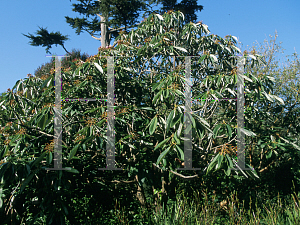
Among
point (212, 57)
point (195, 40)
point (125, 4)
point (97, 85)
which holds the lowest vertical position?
point (97, 85)

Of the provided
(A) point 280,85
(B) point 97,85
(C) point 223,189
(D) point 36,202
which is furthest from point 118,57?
Result: (A) point 280,85

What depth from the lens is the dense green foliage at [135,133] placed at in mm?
2459

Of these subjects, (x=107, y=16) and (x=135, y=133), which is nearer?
(x=135, y=133)

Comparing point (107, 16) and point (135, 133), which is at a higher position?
point (107, 16)

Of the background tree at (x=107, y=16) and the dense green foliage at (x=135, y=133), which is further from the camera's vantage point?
the background tree at (x=107, y=16)

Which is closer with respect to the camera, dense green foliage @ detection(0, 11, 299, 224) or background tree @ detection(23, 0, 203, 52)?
dense green foliage @ detection(0, 11, 299, 224)

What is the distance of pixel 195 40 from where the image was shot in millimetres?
4008

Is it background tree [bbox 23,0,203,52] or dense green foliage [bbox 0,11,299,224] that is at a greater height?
background tree [bbox 23,0,203,52]

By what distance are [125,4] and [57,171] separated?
9.40 metres

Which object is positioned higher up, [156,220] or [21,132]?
[21,132]

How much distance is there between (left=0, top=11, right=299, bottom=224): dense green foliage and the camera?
2.46m

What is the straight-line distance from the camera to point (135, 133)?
312cm

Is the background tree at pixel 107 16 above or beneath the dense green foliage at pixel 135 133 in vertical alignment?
above

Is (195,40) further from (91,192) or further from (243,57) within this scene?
(91,192)
